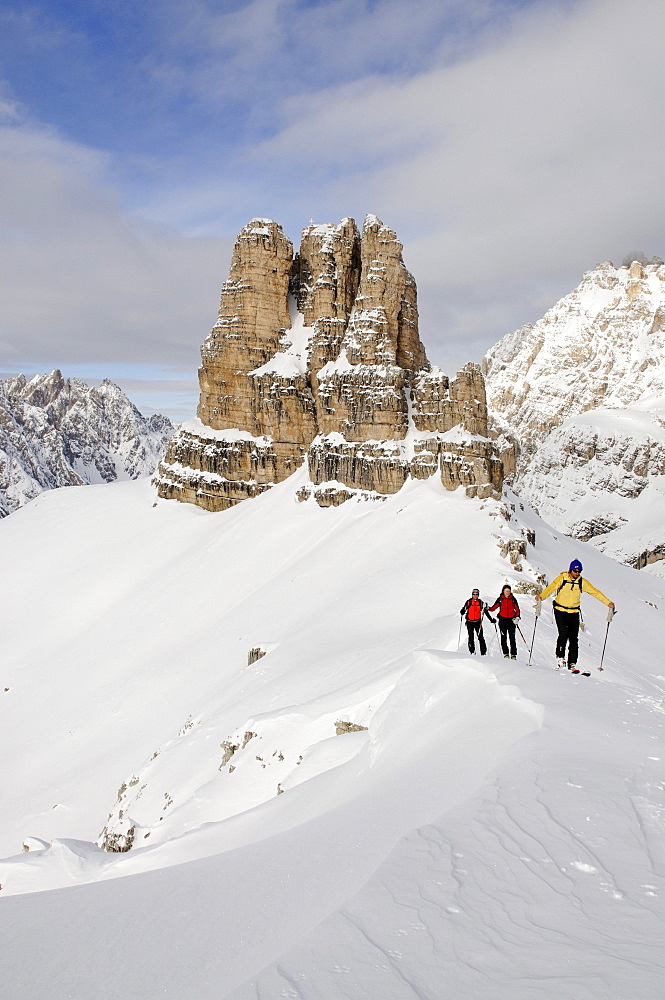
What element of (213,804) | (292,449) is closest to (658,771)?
(213,804)

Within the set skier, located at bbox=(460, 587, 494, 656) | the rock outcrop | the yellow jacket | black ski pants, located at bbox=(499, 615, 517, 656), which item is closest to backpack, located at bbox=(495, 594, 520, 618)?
black ski pants, located at bbox=(499, 615, 517, 656)

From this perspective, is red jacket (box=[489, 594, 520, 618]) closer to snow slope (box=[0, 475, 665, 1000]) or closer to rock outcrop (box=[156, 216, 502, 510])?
snow slope (box=[0, 475, 665, 1000])

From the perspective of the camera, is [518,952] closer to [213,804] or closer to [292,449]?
[213,804]

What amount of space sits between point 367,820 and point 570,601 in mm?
7431

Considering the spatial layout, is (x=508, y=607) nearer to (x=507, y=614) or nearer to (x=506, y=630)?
(x=507, y=614)

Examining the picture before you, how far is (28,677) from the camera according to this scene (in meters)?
39.6

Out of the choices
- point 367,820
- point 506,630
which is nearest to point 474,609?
point 506,630

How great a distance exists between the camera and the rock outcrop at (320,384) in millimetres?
45156

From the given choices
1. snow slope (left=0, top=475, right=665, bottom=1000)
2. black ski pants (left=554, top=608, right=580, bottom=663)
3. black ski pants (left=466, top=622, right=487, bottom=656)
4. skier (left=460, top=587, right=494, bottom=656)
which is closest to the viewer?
snow slope (left=0, top=475, right=665, bottom=1000)

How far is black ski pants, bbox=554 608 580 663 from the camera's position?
1283cm

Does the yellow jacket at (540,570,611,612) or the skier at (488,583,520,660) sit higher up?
the yellow jacket at (540,570,611,612)

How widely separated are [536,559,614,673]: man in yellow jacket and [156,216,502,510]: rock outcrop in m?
28.3

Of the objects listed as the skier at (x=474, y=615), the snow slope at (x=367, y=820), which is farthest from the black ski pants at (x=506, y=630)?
the snow slope at (x=367, y=820)

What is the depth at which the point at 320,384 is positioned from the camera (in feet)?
173
